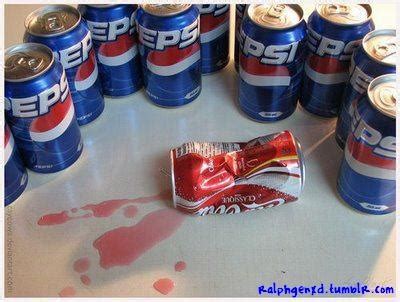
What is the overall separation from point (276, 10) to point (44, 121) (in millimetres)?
571

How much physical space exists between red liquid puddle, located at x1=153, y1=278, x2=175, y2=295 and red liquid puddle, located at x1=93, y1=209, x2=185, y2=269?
2.9 inches

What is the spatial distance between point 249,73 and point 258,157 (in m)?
0.25

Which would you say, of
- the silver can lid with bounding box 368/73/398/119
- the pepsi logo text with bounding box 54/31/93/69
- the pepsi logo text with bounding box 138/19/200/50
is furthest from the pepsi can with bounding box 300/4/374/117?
the pepsi logo text with bounding box 54/31/93/69

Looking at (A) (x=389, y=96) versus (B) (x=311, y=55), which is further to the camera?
(B) (x=311, y=55)

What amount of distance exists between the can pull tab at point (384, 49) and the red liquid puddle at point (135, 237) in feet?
1.79

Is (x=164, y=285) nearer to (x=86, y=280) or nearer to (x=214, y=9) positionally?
(x=86, y=280)

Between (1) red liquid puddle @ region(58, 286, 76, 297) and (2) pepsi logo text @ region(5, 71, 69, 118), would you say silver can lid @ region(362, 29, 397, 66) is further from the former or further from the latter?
(1) red liquid puddle @ region(58, 286, 76, 297)

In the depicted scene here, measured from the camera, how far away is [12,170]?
110 centimetres

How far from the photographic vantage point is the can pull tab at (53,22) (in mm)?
1132

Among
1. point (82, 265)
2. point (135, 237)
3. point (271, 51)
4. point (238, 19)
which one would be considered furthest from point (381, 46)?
point (82, 265)

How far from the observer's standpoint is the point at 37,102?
102cm

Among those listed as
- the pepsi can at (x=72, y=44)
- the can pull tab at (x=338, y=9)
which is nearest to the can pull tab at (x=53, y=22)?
the pepsi can at (x=72, y=44)

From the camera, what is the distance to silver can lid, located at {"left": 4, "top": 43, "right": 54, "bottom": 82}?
1.03 m

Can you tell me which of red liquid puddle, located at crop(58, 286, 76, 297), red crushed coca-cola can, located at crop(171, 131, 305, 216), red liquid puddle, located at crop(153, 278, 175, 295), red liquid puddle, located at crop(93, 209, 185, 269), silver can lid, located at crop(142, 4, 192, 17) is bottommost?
red liquid puddle, located at crop(58, 286, 76, 297)
